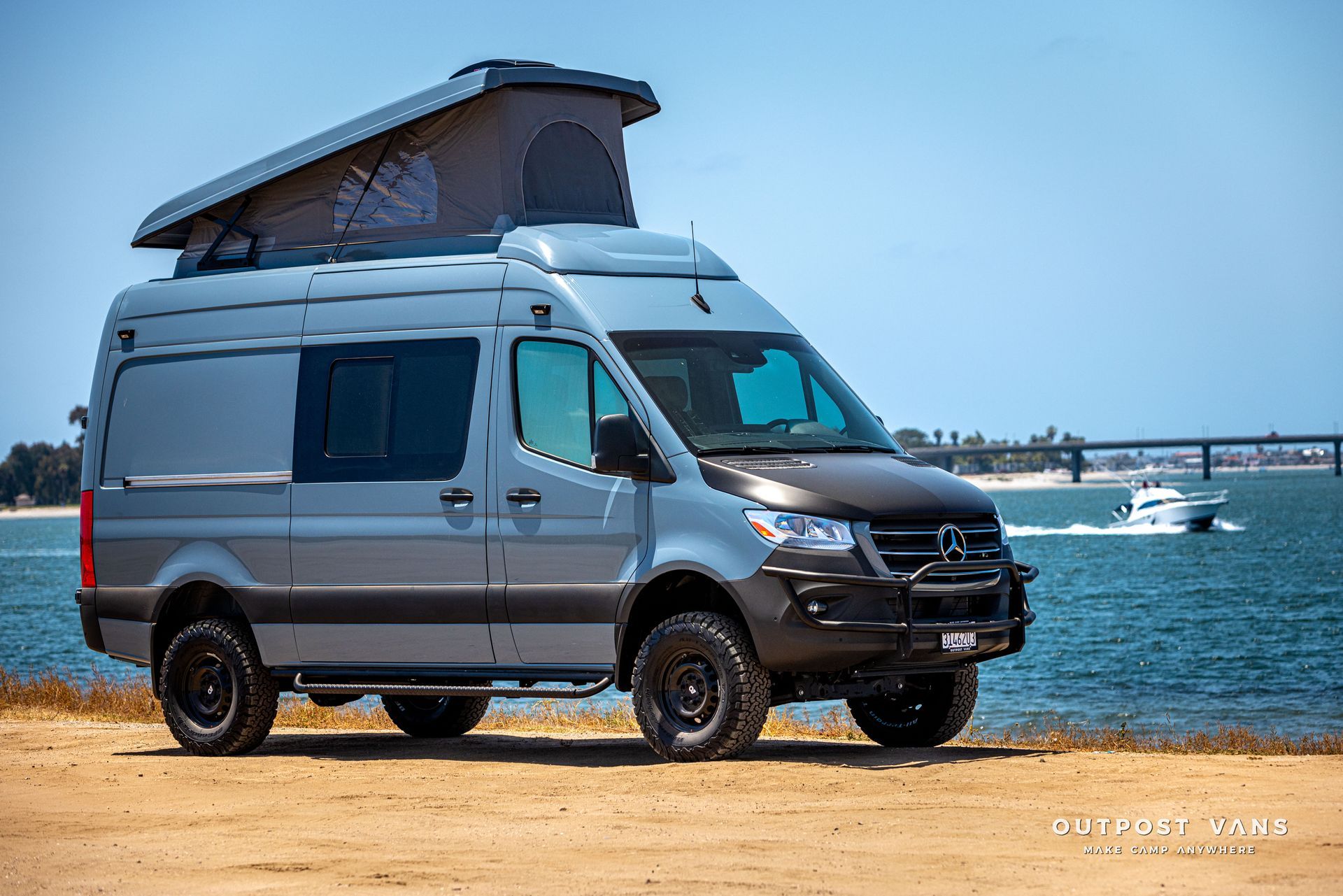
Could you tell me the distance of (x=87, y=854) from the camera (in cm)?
845

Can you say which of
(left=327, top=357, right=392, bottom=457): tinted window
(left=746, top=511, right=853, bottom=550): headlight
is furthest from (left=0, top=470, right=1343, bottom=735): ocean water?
(left=746, top=511, right=853, bottom=550): headlight

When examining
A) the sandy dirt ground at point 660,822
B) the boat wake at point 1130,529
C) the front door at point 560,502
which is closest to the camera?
the sandy dirt ground at point 660,822

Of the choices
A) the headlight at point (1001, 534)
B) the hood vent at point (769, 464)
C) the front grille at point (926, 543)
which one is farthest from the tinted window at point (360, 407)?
the headlight at point (1001, 534)

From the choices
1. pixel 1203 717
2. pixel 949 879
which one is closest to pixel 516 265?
pixel 949 879

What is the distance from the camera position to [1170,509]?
116 meters

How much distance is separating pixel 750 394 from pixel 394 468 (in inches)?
95.4

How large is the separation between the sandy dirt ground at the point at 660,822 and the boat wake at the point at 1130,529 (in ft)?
335

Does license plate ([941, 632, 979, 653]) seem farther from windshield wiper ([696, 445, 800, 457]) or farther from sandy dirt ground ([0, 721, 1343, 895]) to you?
windshield wiper ([696, 445, 800, 457])

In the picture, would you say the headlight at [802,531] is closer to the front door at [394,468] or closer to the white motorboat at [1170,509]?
the front door at [394,468]

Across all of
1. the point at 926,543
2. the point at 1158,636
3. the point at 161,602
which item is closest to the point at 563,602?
the point at 926,543

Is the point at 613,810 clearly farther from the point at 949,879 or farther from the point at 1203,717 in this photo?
the point at 1203,717

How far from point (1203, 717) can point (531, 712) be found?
45.6ft

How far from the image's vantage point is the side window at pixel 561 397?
1110 cm

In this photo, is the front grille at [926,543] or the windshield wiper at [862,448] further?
the windshield wiper at [862,448]
